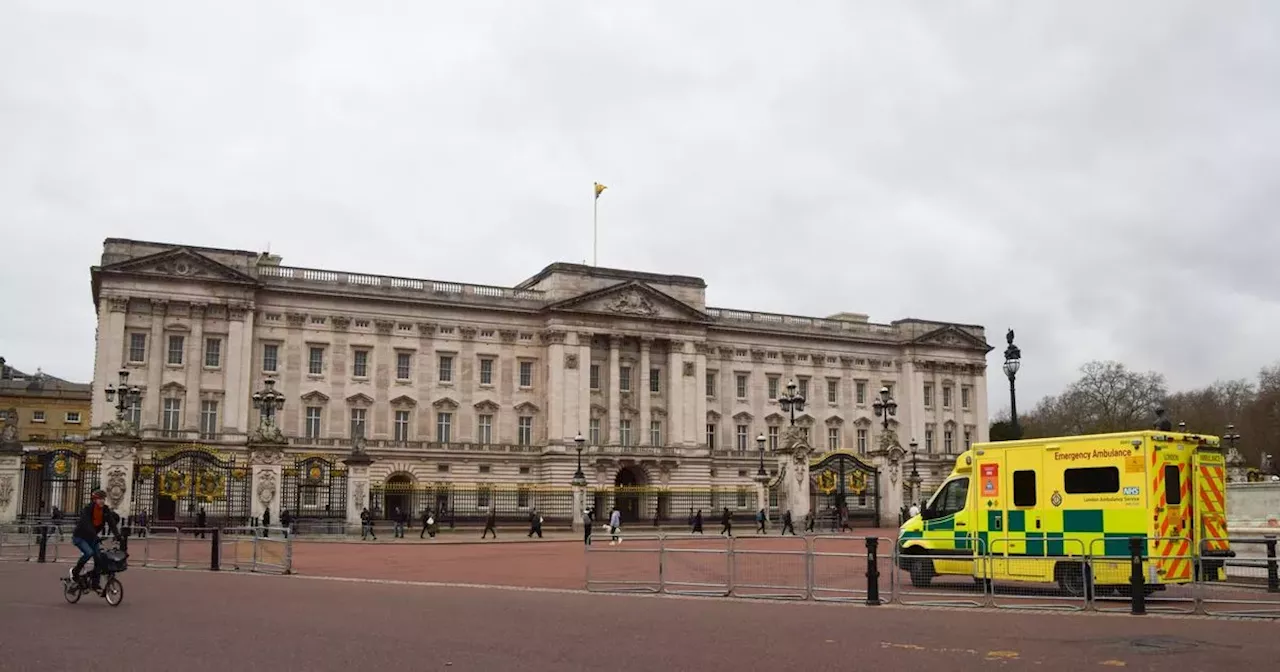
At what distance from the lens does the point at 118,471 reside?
4022 centimetres

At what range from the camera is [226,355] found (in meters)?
63.9

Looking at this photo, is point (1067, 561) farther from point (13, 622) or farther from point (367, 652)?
point (13, 622)

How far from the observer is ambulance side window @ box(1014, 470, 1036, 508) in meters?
20.7

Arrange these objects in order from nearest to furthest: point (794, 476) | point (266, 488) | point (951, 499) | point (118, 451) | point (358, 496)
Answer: point (951, 499) < point (118, 451) < point (266, 488) < point (358, 496) < point (794, 476)

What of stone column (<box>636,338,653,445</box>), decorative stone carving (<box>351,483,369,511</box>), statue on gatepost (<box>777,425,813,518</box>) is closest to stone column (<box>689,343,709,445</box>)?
stone column (<box>636,338,653,445</box>)

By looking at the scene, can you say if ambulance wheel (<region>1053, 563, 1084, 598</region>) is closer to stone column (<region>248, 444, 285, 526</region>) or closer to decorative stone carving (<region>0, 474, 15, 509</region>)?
stone column (<region>248, 444, 285, 526</region>)

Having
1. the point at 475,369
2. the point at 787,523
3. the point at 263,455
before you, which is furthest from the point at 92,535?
the point at 475,369

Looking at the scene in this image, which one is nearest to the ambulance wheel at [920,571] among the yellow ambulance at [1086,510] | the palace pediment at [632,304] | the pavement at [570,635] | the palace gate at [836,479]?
the yellow ambulance at [1086,510]

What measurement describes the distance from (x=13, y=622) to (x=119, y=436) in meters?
28.2

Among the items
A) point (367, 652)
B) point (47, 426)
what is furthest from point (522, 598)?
point (47, 426)

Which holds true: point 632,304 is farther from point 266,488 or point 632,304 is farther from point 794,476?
point 266,488

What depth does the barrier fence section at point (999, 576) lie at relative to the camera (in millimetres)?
16719

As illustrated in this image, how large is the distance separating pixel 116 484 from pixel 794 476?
2665 cm

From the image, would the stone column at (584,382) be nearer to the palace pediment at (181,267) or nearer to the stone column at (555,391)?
the stone column at (555,391)
